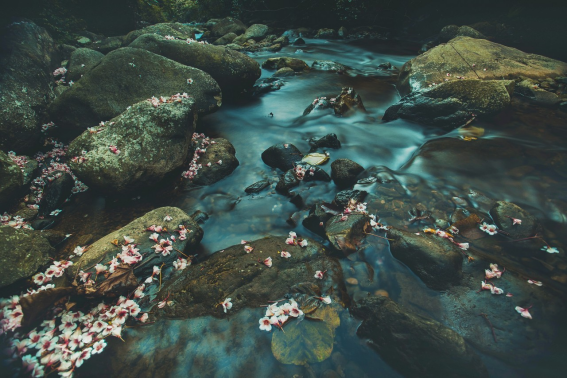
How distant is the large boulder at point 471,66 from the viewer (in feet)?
32.8

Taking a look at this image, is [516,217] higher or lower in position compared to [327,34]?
lower

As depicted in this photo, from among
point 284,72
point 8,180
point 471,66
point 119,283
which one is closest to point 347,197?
point 119,283

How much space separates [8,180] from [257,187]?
16.7ft

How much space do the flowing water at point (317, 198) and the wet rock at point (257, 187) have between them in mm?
136

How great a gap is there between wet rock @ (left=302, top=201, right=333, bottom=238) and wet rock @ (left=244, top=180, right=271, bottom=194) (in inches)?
62.1

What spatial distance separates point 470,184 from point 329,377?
5.03m

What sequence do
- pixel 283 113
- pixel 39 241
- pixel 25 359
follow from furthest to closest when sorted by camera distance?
pixel 283 113, pixel 39 241, pixel 25 359

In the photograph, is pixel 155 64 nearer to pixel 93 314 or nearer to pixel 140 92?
pixel 140 92

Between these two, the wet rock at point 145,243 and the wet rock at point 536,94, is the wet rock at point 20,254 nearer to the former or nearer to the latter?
the wet rock at point 145,243

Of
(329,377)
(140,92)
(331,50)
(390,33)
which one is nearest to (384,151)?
(329,377)

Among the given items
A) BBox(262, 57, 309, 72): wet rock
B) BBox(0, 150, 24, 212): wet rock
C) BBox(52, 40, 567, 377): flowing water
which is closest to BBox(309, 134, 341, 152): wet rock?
BBox(52, 40, 567, 377): flowing water

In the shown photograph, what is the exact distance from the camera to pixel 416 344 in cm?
321

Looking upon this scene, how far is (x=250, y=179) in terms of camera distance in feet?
22.7

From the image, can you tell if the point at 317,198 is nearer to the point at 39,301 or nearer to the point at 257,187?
the point at 257,187
